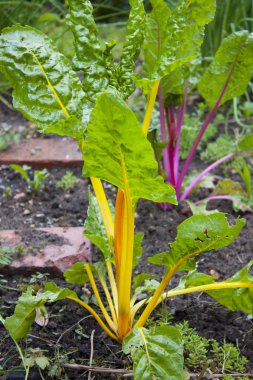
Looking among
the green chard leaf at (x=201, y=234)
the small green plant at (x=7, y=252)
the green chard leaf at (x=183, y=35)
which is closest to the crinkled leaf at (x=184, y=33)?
the green chard leaf at (x=183, y=35)

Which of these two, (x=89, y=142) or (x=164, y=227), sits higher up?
(x=89, y=142)

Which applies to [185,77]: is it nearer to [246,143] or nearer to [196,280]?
[246,143]

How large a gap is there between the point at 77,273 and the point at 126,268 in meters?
0.23

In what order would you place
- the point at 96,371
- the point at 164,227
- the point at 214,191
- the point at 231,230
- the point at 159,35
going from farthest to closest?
the point at 214,191 < the point at 164,227 < the point at 159,35 < the point at 96,371 < the point at 231,230

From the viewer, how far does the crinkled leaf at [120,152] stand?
1.34 metres

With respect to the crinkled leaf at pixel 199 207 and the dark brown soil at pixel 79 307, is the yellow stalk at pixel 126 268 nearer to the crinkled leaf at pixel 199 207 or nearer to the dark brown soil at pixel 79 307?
the dark brown soil at pixel 79 307

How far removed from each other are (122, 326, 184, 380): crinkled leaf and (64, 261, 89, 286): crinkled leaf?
0.29 metres

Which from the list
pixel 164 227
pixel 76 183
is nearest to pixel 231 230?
pixel 164 227

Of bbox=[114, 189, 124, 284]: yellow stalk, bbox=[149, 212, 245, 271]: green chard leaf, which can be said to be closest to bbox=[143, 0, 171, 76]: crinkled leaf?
bbox=[114, 189, 124, 284]: yellow stalk

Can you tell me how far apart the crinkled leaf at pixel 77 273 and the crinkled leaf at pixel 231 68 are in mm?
1041

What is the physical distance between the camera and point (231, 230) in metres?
1.57

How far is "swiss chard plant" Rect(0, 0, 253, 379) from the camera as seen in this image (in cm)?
154

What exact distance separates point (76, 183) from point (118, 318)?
1.14m

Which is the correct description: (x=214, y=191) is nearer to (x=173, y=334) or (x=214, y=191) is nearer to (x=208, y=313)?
(x=208, y=313)
